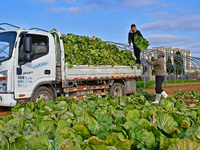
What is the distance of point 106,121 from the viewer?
6.89 feet

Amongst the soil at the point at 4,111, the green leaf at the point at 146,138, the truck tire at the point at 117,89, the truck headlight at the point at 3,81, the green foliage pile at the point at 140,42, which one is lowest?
the soil at the point at 4,111

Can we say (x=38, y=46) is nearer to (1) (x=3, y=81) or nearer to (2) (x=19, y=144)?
(1) (x=3, y=81)

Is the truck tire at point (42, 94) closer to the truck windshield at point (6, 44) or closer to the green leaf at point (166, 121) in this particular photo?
the truck windshield at point (6, 44)

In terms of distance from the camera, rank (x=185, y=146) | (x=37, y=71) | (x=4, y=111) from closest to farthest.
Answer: (x=185, y=146)
(x=37, y=71)
(x=4, y=111)

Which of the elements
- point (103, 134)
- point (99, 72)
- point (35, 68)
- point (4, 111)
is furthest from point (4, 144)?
point (99, 72)

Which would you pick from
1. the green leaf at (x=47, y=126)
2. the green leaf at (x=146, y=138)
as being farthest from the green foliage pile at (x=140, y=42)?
the green leaf at (x=146, y=138)

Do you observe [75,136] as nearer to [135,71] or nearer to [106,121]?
[106,121]

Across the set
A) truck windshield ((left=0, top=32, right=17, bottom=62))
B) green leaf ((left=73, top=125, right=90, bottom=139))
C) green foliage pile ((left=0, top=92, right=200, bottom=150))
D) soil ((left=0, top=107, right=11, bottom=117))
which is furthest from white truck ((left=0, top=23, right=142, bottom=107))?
green leaf ((left=73, top=125, right=90, bottom=139))

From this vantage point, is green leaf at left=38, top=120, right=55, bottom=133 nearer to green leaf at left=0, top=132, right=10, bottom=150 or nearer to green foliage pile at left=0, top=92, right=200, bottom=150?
green foliage pile at left=0, top=92, right=200, bottom=150

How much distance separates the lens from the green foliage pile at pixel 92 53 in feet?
28.8

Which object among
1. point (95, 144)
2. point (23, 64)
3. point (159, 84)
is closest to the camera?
point (95, 144)

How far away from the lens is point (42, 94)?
25.6 ft

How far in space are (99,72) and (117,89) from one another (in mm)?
1913

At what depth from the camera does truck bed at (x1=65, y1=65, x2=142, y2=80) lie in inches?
334
